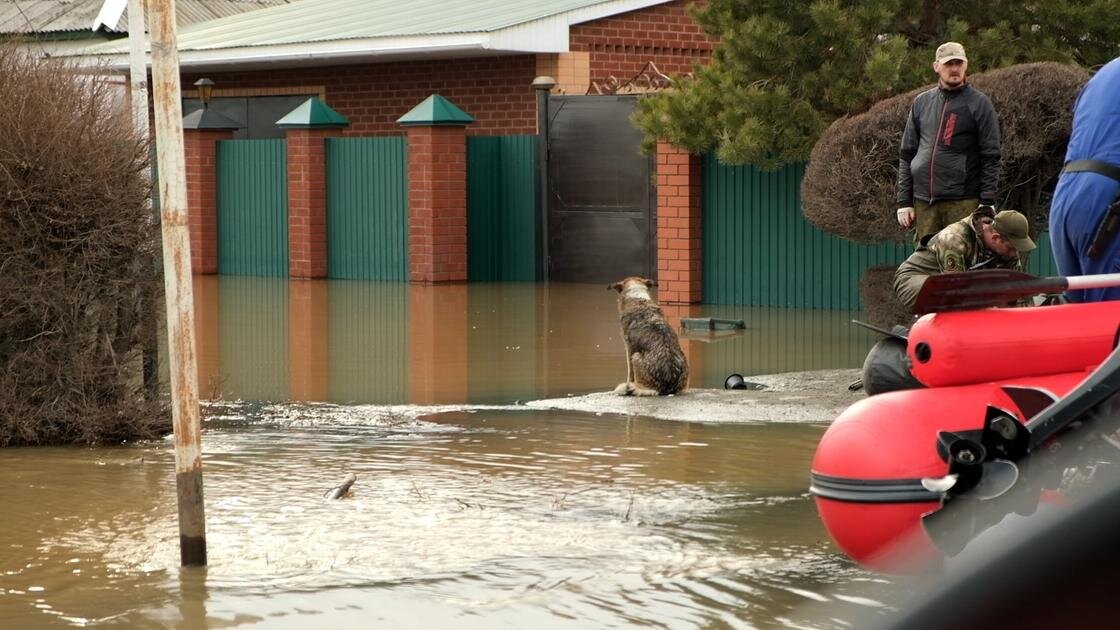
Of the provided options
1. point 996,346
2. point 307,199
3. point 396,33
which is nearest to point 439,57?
point 396,33

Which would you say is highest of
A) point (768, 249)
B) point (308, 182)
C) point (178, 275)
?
point (308, 182)

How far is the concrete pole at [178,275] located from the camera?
5781 millimetres

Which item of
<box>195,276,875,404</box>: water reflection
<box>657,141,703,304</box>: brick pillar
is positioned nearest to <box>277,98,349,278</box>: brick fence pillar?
<box>195,276,875,404</box>: water reflection

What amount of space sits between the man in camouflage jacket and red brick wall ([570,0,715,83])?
15.2 metres

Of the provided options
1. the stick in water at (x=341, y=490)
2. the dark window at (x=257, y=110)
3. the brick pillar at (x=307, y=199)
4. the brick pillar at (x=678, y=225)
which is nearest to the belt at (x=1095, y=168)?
the stick in water at (x=341, y=490)

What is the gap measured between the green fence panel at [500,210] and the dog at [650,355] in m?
10.6

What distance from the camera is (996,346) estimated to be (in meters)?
5.14

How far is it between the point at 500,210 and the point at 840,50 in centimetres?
759

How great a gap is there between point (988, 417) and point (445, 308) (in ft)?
46.8

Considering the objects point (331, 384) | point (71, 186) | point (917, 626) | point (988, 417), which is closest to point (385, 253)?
point (331, 384)

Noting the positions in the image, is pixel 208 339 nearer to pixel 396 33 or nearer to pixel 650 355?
pixel 650 355

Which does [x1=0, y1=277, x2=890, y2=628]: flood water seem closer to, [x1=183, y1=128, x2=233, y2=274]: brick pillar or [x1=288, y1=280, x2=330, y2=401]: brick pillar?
[x1=288, y1=280, x2=330, y2=401]: brick pillar

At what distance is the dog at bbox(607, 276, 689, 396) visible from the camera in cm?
1098

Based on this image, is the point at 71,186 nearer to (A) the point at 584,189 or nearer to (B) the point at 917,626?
(B) the point at 917,626
